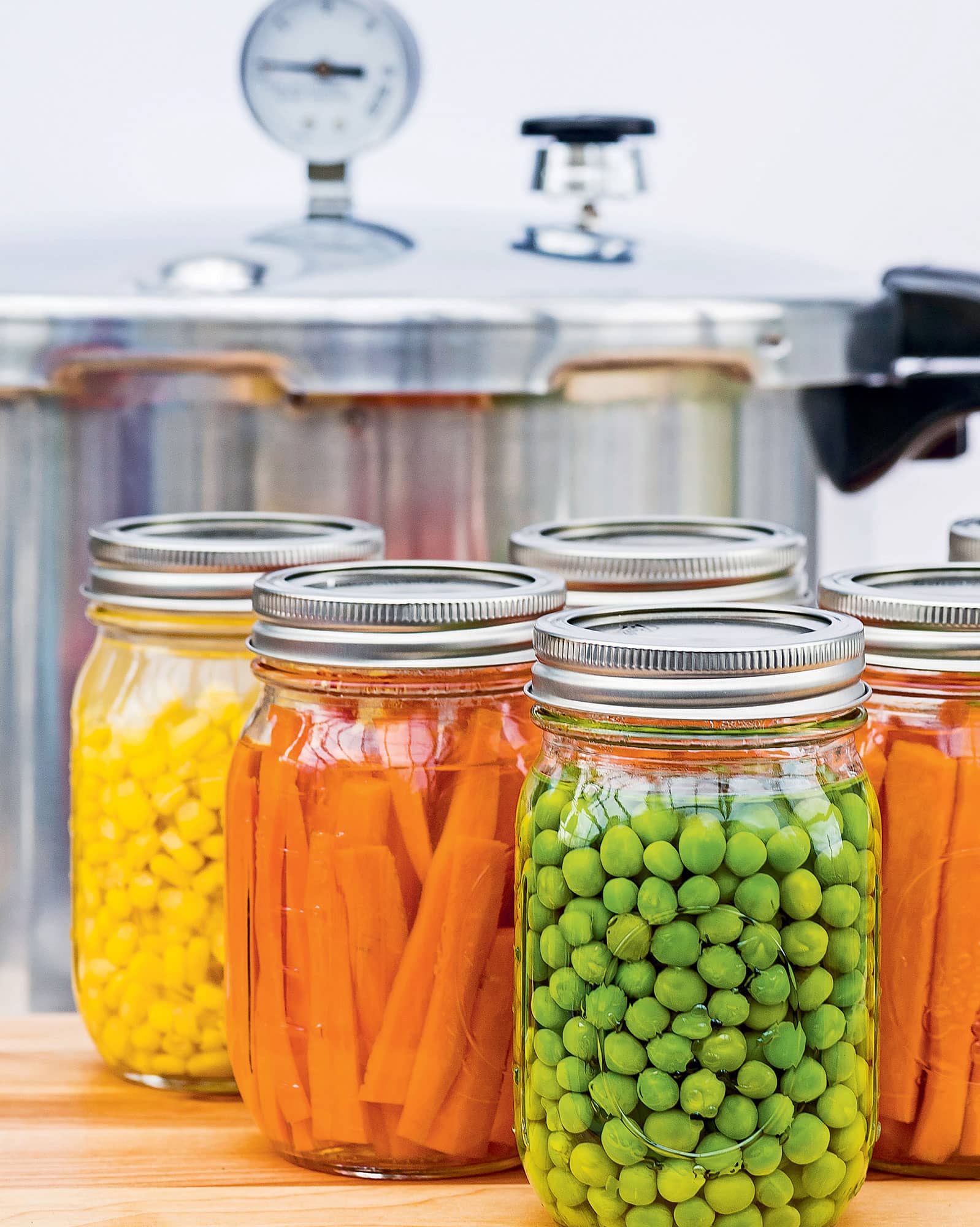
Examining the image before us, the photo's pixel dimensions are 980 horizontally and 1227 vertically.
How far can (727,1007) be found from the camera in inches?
17.1

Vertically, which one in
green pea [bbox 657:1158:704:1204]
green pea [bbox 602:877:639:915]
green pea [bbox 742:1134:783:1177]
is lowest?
green pea [bbox 657:1158:704:1204]

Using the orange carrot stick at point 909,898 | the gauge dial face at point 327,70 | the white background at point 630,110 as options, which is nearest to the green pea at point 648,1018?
the orange carrot stick at point 909,898

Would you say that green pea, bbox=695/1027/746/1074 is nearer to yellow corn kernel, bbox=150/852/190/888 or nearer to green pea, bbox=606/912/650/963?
green pea, bbox=606/912/650/963

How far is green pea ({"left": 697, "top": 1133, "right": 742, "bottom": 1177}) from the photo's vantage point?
1.45 ft

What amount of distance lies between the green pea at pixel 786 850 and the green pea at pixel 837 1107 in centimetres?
7

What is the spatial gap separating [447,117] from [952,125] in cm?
50

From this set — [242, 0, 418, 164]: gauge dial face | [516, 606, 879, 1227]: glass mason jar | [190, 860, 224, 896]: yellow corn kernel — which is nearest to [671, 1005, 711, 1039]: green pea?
[516, 606, 879, 1227]: glass mason jar

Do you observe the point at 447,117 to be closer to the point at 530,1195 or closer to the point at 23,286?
the point at 23,286

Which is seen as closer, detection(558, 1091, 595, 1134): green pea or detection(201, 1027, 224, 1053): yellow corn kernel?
detection(558, 1091, 595, 1134): green pea

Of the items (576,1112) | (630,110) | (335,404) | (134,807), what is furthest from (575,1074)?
(630,110)

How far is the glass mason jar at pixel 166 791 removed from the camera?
1.95ft

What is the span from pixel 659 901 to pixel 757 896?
3 centimetres

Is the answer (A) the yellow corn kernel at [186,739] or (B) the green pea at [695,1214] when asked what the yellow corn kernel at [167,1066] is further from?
(B) the green pea at [695,1214]

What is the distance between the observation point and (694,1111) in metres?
0.44
